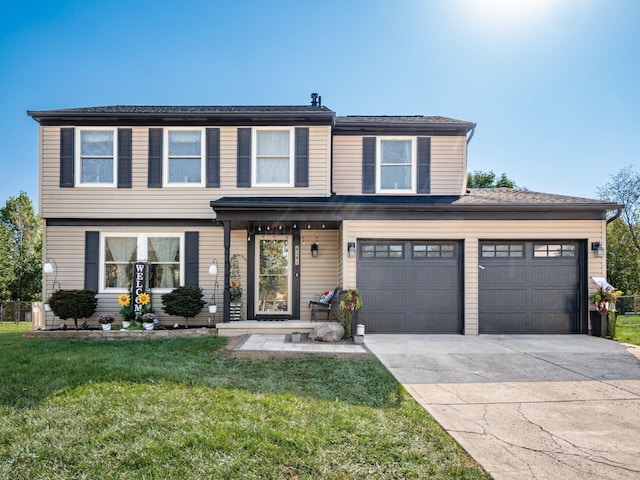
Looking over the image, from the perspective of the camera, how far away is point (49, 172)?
29.8ft

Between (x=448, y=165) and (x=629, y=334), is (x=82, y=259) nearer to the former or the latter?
(x=448, y=165)

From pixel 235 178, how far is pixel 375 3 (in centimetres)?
632

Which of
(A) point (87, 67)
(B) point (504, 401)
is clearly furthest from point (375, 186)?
(A) point (87, 67)

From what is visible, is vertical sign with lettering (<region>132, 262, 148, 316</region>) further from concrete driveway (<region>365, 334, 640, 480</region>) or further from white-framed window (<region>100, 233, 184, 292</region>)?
concrete driveway (<region>365, 334, 640, 480</region>)

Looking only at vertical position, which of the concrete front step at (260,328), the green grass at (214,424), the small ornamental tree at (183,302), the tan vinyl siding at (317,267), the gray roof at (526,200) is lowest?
the concrete front step at (260,328)

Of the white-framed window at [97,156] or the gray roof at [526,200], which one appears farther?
the white-framed window at [97,156]

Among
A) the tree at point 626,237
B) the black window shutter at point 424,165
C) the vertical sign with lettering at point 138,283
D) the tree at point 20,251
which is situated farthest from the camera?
the tree at point 20,251

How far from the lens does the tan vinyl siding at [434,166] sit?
387 inches

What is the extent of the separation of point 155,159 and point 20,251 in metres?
19.9

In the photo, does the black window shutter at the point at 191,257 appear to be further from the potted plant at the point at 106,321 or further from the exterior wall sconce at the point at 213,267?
the potted plant at the point at 106,321

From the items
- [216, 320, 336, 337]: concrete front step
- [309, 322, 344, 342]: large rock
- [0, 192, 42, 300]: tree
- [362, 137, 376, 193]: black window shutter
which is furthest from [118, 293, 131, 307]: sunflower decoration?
[0, 192, 42, 300]: tree

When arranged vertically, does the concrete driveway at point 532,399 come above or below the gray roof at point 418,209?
below

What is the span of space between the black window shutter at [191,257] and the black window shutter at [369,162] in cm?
442

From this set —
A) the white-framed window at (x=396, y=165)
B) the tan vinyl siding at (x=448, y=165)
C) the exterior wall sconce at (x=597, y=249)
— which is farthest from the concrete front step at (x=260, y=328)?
the exterior wall sconce at (x=597, y=249)
